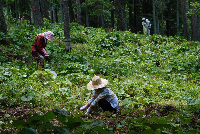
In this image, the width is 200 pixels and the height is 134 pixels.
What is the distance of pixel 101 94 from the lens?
4.81m

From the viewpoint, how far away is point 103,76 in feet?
25.2

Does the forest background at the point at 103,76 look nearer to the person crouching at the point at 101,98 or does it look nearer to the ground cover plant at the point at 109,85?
the ground cover plant at the point at 109,85

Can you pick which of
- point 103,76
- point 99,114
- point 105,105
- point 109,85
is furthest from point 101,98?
point 103,76

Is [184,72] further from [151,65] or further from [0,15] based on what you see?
[0,15]

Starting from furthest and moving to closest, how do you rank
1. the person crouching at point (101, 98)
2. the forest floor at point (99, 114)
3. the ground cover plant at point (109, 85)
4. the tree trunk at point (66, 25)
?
the tree trunk at point (66, 25)
the person crouching at point (101, 98)
the forest floor at point (99, 114)
the ground cover plant at point (109, 85)

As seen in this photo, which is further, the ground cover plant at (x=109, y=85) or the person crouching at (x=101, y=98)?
Result: the person crouching at (x=101, y=98)

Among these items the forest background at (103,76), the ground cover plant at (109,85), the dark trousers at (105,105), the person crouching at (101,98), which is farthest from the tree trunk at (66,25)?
the dark trousers at (105,105)

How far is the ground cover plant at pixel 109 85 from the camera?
10.4ft

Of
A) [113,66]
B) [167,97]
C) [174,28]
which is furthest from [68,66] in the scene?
[174,28]

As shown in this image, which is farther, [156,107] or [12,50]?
[12,50]

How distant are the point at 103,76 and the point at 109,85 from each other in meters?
1.08

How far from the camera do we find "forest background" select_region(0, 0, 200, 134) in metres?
3.23

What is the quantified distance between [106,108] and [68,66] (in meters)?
3.37

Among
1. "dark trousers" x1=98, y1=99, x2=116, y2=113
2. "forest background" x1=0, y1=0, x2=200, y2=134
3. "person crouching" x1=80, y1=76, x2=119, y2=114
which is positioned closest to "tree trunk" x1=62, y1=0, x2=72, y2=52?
"forest background" x1=0, y1=0, x2=200, y2=134
